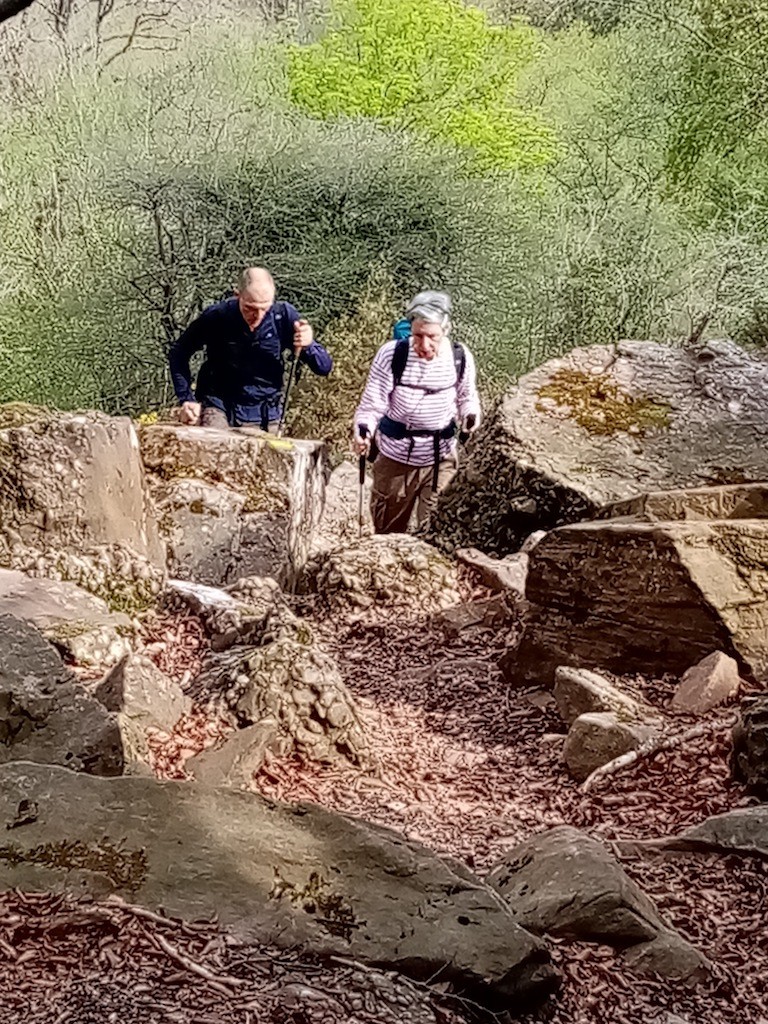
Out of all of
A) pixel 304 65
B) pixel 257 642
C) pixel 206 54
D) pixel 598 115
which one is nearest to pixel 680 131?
pixel 598 115

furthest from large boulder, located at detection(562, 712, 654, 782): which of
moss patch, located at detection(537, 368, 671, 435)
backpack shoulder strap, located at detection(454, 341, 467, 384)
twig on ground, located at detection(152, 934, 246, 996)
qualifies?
moss patch, located at detection(537, 368, 671, 435)

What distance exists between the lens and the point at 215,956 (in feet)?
5.65

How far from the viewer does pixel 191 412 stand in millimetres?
6473

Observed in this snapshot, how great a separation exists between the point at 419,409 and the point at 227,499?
115cm

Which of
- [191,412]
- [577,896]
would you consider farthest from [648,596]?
[191,412]

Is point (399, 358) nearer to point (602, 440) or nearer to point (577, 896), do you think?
point (602, 440)

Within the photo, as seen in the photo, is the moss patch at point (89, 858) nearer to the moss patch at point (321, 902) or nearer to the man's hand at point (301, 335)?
the moss patch at point (321, 902)

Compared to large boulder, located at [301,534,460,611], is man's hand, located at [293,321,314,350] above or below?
above

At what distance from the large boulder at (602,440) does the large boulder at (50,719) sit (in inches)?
122

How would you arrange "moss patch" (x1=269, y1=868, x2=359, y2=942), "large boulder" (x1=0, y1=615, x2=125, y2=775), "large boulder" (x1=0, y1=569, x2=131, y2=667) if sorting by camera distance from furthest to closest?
"large boulder" (x1=0, y1=569, x2=131, y2=667)
"large boulder" (x1=0, y1=615, x2=125, y2=775)
"moss patch" (x1=269, y1=868, x2=359, y2=942)

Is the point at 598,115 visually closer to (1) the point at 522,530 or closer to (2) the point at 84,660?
(1) the point at 522,530

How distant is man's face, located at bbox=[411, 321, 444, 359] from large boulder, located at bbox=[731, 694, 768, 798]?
3.24m

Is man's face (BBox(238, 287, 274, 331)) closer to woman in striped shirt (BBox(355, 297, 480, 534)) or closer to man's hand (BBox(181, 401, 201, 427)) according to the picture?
man's hand (BBox(181, 401, 201, 427))

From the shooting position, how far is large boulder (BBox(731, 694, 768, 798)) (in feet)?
9.19
